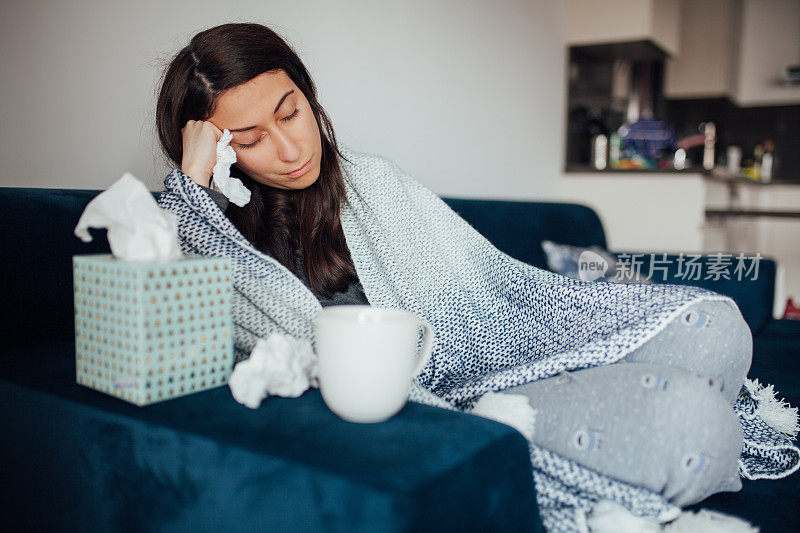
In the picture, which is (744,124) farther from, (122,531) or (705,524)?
(122,531)

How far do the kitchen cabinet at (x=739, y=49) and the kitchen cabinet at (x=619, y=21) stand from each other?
62.4 inches

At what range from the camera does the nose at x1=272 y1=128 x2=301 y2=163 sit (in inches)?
41.6

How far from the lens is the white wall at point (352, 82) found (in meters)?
1.18

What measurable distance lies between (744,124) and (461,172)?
144 inches

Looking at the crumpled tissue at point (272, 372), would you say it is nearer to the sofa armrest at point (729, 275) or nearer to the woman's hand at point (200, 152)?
the woman's hand at point (200, 152)

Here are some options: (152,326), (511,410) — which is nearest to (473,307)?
(511,410)

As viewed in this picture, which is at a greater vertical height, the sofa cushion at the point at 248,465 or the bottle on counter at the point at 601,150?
the bottle on counter at the point at 601,150

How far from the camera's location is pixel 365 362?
1.98 feet

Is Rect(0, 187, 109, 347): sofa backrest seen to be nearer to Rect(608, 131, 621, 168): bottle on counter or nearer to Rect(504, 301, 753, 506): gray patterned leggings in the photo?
Rect(504, 301, 753, 506): gray patterned leggings

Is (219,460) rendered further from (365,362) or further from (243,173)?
(243,173)

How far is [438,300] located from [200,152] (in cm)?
45

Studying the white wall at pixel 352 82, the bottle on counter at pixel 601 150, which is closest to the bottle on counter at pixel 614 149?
the bottle on counter at pixel 601 150

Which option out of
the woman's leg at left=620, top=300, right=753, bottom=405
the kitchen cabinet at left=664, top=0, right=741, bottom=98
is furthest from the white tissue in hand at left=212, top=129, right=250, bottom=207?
the kitchen cabinet at left=664, top=0, right=741, bottom=98

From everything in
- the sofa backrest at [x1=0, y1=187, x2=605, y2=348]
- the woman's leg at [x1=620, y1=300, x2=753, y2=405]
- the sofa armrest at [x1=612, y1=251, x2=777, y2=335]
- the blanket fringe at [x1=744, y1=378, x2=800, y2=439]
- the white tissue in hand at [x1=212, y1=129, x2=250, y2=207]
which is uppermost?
the white tissue in hand at [x1=212, y1=129, x2=250, y2=207]
